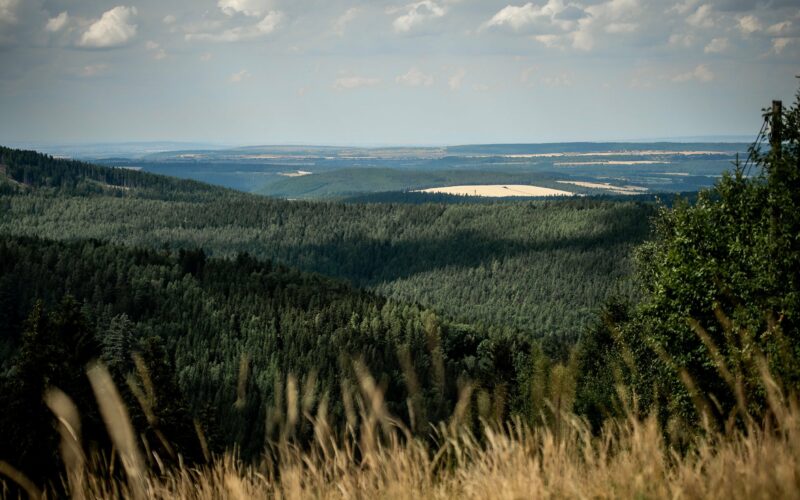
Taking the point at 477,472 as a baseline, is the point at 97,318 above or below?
below

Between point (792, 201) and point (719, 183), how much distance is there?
23.7 ft

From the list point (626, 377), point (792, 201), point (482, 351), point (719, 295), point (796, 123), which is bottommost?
point (482, 351)

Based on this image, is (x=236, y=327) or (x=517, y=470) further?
(x=236, y=327)

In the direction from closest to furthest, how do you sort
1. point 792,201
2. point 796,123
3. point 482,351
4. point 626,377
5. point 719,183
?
1. point 792,201
2. point 796,123
3. point 719,183
4. point 626,377
5. point 482,351

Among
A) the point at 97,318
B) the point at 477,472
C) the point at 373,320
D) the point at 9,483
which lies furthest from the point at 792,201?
the point at 97,318

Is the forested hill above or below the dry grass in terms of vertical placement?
below

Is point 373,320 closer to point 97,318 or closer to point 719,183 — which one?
point 97,318

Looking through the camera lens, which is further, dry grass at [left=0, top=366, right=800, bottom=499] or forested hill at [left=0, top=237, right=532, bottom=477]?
forested hill at [left=0, top=237, right=532, bottom=477]

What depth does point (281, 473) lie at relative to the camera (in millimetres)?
6668

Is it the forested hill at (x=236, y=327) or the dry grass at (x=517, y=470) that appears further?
the forested hill at (x=236, y=327)

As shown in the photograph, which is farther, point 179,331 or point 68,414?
point 179,331

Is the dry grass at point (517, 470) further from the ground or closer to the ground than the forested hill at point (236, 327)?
further from the ground

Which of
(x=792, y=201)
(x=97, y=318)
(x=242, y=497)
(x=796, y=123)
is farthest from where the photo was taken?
(x=97, y=318)

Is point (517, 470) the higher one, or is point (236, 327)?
point (517, 470)
